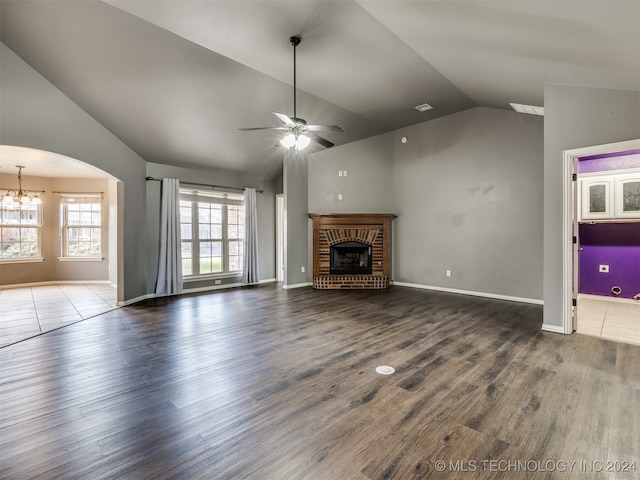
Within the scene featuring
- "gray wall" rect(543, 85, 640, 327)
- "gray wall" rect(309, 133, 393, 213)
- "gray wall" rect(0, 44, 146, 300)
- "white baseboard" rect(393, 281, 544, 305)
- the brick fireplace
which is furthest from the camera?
"gray wall" rect(309, 133, 393, 213)

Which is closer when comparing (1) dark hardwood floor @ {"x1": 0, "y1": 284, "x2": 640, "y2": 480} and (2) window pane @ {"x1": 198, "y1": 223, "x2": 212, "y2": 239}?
(1) dark hardwood floor @ {"x1": 0, "y1": 284, "x2": 640, "y2": 480}

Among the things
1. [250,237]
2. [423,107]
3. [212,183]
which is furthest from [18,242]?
[423,107]

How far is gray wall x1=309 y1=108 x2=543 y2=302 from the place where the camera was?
17.0 ft

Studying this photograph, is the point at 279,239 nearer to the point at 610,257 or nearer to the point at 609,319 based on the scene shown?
the point at 609,319

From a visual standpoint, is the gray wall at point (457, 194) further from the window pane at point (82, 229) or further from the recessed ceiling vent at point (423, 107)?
the window pane at point (82, 229)

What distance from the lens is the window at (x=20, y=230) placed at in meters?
7.14

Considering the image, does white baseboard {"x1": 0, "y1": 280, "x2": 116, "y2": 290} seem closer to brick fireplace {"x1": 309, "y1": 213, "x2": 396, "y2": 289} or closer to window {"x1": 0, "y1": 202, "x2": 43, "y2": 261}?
window {"x1": 0, "y1": 202, "x2": 43, "y2": 261}

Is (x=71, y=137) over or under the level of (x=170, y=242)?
over

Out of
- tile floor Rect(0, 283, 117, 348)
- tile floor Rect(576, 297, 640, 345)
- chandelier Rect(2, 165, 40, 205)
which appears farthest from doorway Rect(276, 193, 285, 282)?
tile floor Rect(576, 297, 640, 345)

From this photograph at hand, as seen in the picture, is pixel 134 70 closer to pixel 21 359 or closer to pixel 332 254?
pixel 21 359

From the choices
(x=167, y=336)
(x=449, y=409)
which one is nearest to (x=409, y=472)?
(x=449, y=409)

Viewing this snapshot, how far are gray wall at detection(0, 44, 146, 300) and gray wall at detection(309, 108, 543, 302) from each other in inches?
138

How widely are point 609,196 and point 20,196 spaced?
1126 cm

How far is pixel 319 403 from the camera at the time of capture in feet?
7.22
